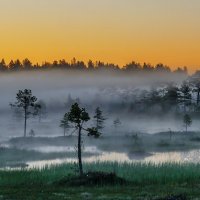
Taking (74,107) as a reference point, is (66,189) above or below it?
below

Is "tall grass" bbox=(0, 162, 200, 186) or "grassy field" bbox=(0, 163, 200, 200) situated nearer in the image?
"grassy field" bbox=(0, 163, 200, 200)

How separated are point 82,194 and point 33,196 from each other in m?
4.25

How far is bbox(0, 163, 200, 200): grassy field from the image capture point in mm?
41344

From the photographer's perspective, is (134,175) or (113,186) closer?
(113,186)

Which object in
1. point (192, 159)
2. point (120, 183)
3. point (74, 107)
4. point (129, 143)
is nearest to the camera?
point (120, 183)

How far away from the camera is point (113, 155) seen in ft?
350

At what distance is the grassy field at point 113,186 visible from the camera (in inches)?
1628

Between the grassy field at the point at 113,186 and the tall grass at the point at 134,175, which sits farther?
the tall grass at the point at 134,175

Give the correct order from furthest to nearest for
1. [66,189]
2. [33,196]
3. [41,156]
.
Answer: [41,156] → [66,189] → [33,196]

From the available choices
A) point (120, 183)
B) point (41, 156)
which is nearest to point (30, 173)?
point (120, 183)

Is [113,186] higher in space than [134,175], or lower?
higher

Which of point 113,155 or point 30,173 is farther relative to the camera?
point 113,155

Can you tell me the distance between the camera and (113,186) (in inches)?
1946

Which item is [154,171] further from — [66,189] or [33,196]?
[33,196]
